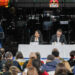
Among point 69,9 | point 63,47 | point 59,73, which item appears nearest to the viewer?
point 59,73

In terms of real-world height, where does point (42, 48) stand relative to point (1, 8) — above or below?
below

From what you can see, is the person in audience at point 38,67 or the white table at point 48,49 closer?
the person in audience at point 38,67

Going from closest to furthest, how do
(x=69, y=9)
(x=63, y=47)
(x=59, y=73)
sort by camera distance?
(x=59, y=73), (x=63, y=47), (x=69, y=9)

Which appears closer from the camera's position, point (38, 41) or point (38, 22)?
point (38, 41)

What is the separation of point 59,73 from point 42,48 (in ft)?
23.5

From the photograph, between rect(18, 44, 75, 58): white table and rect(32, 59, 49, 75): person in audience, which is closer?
rect(32, 59, 49, 75): person in audience

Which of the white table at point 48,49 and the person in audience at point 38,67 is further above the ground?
the person in audience at point 38,67

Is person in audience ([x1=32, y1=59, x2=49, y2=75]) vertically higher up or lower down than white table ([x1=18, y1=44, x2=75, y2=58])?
higher up

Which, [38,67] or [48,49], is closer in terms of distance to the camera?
[38,67]

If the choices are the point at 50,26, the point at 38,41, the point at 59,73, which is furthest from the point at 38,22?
the point at 59,73

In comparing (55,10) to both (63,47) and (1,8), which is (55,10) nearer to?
(1,8)

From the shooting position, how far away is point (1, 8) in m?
19.6

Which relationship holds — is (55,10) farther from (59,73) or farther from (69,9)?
(59,73)

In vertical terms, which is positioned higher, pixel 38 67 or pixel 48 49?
pixel 38 67
